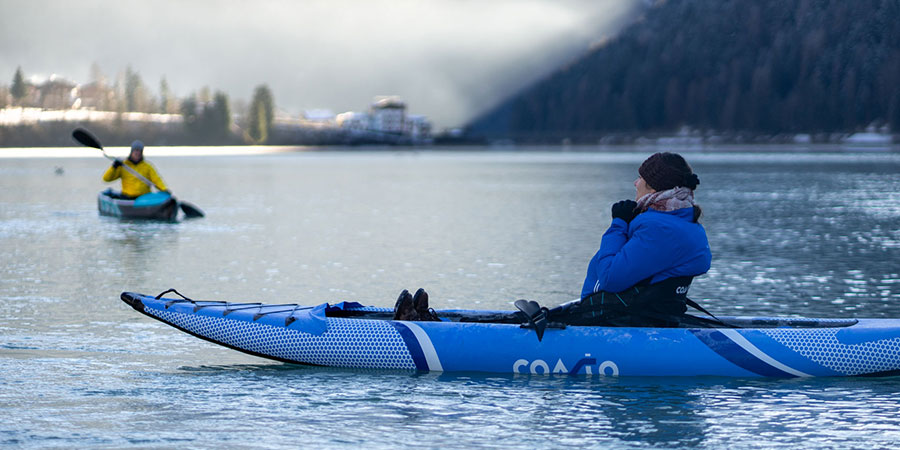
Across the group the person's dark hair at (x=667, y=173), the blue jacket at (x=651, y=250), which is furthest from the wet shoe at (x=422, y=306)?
the person's dark hair at (x=667, y=173)

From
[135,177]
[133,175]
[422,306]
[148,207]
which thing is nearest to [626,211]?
[422,306]

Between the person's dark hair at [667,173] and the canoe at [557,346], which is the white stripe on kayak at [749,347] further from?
the person's dark hair at [667,173]

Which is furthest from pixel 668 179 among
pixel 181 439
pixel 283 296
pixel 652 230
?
pixel 283 296

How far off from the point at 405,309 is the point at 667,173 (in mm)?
2680

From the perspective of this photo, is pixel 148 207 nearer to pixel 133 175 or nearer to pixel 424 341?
pixel 133 175

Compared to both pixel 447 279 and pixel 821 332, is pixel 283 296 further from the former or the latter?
pixel 821 332

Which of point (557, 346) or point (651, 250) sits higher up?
point (651, 250)

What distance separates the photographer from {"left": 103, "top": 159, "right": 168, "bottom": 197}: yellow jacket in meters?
27.5

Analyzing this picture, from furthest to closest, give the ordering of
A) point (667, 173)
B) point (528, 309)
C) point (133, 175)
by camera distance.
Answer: point (133, 175)
point (528, 309)
point (667, 173)

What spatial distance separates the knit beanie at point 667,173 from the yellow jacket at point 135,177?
1992cm

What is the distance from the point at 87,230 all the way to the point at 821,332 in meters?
20.8

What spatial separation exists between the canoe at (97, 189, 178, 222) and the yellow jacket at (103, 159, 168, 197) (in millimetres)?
235

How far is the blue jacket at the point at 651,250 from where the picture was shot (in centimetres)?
918

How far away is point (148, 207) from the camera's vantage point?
94.0 ft
